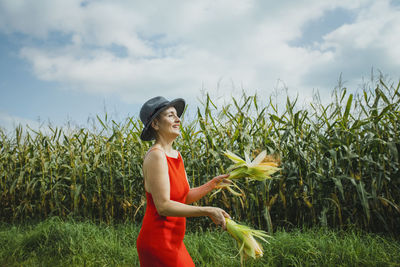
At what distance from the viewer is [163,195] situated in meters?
1.70

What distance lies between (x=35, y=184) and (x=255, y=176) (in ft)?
16.6

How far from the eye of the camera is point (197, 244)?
150 inches

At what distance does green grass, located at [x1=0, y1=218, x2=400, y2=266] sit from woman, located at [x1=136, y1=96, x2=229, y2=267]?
57.3 inches

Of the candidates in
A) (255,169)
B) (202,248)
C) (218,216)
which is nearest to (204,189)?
(255,169)

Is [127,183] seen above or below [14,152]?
below

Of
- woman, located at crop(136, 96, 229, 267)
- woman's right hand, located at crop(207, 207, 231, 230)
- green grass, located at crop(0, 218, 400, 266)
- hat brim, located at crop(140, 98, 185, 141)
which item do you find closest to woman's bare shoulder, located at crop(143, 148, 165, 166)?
woman, located at crop(136, 96, 229, 267)

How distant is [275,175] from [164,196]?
9.80 feet

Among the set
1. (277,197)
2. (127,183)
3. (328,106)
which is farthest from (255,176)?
(127,183)

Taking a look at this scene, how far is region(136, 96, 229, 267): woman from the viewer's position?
5.56 ft

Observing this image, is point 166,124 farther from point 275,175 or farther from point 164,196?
point 275,175

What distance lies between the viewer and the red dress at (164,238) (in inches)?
71.1

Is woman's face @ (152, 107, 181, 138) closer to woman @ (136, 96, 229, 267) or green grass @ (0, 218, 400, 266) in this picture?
woman @ (136, 96, 229, 267)

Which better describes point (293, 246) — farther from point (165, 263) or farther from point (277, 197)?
point (165, 263)

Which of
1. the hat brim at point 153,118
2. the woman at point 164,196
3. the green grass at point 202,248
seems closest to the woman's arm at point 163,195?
the woman at point 164,196
